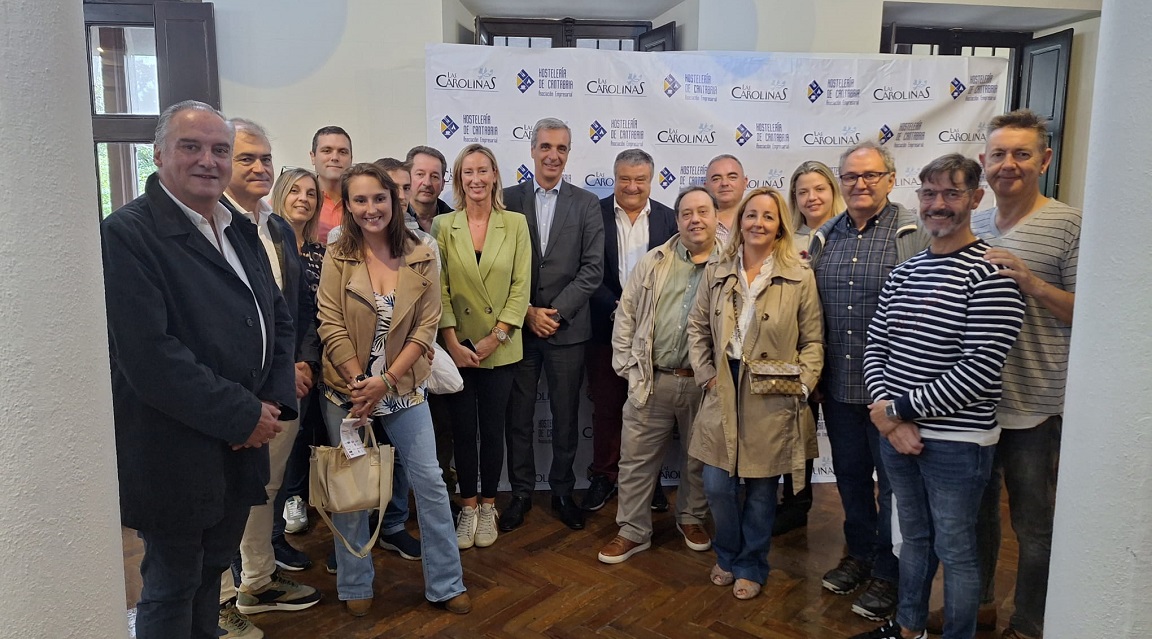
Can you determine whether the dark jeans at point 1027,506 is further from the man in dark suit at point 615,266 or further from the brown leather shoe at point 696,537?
the man in dark suit at point 615,266

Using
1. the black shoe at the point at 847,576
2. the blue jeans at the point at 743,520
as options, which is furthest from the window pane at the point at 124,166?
the black shoe at the point at 847,576

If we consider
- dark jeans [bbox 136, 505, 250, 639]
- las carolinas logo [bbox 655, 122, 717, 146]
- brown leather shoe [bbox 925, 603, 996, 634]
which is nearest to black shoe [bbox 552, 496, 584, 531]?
brown leather shoe [bbox 925, 603, 996, 634]

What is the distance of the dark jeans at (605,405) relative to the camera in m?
3.74

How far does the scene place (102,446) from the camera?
1.21m

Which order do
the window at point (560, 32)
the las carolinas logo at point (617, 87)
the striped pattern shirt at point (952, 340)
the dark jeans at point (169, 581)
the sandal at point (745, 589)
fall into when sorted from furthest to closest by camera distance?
the window at point (560, 32)
the las carolinas logo at point (617, 87)
the sandal at point (745, 589)
the striped pattern shirt at point (952, 340)
the dark jeans at point (169, 581)

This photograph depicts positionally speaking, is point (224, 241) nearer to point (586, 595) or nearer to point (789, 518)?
point (586, 595)

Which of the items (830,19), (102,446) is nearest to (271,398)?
(102,446)

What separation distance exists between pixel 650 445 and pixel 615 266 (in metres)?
0.93

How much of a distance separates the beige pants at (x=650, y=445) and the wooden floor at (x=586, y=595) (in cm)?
17

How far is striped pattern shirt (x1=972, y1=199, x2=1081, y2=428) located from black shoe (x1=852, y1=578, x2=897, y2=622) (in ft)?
2.72

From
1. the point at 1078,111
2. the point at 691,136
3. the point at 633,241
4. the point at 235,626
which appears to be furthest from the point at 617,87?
the point at 1078,111

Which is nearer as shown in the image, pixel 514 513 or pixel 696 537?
pixel 696 537

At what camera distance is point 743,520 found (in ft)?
9.53

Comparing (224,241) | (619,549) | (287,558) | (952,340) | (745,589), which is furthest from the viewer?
(619,549)
